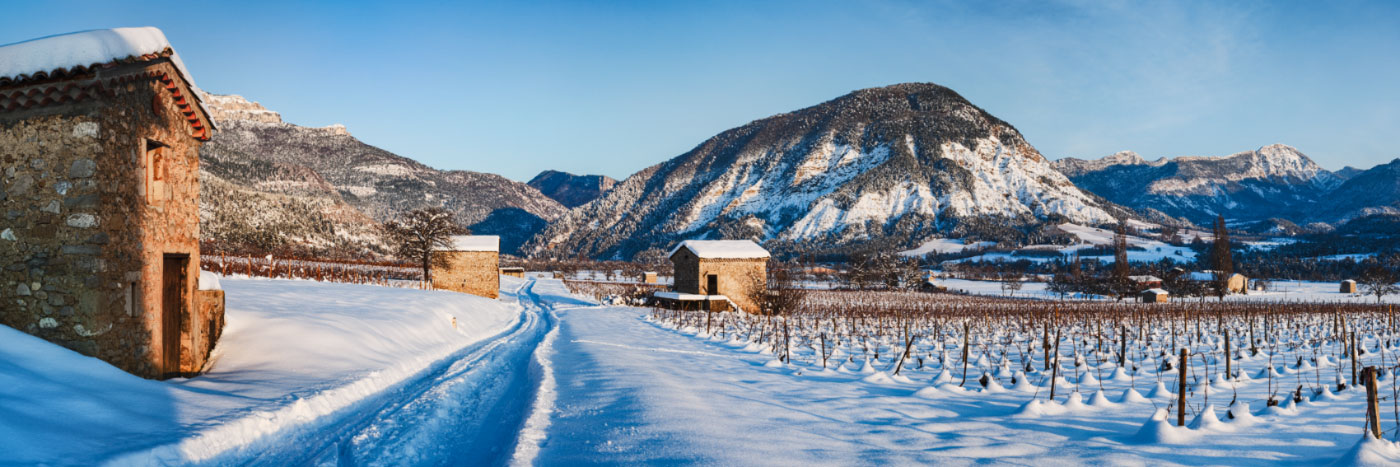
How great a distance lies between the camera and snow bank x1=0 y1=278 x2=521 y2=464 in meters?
6.29

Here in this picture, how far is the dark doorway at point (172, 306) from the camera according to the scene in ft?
31.7

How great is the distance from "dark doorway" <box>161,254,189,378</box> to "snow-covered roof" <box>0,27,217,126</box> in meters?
2.86

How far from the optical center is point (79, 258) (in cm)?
861

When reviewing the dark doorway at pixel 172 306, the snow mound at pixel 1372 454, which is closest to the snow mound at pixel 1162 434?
the snow mound at pixel 1372 454

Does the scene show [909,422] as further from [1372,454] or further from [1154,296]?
[1154,296]

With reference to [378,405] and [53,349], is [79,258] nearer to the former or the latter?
[53,349]

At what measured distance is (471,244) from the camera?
4238cm

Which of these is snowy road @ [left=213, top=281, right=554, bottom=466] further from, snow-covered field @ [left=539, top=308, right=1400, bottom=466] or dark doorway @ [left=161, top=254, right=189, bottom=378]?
dark doorway @ [left=161, top=254, right=189, bottom=378]

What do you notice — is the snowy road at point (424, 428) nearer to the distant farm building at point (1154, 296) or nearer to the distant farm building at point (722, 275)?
the distant farm building at point (722, 275)

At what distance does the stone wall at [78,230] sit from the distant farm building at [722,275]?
1208 inches

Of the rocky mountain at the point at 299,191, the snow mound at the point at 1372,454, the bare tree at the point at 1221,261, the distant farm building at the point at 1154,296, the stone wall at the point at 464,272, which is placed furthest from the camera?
the rocky mountain at the point at 299,191

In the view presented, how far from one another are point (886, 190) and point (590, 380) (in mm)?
178364

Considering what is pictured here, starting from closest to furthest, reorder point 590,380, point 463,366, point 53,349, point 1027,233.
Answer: point 53,349, point 590,380, point 463,366, point 1027,233

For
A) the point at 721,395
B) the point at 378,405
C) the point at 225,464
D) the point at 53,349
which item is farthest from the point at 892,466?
the point at 53,349
